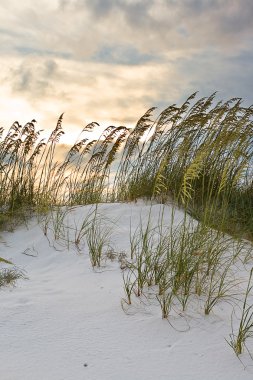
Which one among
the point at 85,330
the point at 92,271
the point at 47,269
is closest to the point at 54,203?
the point at 47,269

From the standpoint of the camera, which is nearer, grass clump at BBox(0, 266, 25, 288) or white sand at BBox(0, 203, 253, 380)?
white sand at BBox(0, 203, 253, 380)

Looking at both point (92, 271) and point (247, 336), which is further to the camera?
point (92, 271)

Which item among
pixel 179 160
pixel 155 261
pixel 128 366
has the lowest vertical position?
pixel 128 366

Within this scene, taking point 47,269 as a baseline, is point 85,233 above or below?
above

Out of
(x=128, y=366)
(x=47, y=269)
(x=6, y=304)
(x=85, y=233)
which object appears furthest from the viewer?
(x=85, y=233)

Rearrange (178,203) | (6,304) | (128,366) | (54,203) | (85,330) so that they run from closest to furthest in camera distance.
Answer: (128,366), (85,330), (6,304), (178,203), (54,203)

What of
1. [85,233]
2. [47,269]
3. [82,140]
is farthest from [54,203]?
[47,269]

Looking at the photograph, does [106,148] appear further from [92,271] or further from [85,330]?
[85,330]

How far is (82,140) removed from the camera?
6301mm

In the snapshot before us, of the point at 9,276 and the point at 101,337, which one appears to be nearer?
the point at 101,337

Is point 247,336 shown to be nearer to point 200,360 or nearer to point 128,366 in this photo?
point 200,360

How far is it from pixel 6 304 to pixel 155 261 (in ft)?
3.77

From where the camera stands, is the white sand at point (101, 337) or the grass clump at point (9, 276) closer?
the white sand at point (101, 337)

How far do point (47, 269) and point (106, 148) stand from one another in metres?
2.55
